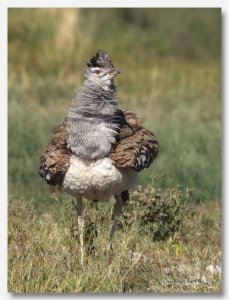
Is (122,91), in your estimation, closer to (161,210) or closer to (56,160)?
(161,210)

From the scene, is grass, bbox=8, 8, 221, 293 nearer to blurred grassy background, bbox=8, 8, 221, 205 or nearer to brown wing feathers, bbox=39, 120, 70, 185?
blurred grassy background, bbox=8, 8, 221, 205

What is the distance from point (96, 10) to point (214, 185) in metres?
10.0

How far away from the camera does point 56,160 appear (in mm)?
5383

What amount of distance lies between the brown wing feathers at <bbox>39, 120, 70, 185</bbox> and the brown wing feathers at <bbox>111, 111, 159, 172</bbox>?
0.87ft

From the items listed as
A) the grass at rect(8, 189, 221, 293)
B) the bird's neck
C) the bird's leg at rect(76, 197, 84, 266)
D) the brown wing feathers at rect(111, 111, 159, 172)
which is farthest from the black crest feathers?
the grass at rect(8, 189, 221, 293)

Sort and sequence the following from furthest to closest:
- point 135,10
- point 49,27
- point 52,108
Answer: point 135,10 → point 49,27 → point 52,108

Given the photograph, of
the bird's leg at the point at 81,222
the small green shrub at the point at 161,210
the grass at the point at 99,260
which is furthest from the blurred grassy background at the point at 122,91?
the bird's leg at the point at 81,222

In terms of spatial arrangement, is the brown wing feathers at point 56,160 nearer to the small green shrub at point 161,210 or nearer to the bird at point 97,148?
the bird at point 97,148

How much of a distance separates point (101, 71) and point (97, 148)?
396 millimetres

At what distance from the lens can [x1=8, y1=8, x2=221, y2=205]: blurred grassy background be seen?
25.5 feet

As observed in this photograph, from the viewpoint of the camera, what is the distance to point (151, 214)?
6434 millimetres

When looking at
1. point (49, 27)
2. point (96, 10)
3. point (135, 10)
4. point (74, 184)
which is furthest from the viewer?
point (135, 10)

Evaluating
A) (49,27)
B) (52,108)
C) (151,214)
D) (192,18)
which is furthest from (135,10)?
(151,214)
